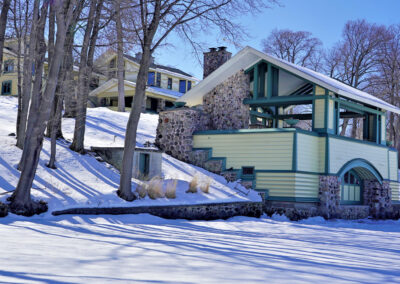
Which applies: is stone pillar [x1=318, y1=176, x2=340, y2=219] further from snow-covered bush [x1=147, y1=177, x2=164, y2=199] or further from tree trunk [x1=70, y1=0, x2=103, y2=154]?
tree trunk [x1=70, y1=0, x2=103, y2=154]

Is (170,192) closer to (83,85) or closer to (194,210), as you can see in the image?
(194,210)

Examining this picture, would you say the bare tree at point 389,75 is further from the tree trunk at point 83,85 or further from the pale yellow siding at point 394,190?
the tree trunk at point 83,85

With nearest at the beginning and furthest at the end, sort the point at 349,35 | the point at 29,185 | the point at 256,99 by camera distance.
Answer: the point at 29,185 → the point at 256,99 → the point at 349,35

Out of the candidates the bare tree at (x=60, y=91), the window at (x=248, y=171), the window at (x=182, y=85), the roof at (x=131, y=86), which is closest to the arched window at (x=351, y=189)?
the window at (x=248, y=171)

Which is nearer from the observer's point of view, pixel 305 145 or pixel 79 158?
pixel 79 158

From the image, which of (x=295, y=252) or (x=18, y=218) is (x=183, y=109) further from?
(x=295, y=252)

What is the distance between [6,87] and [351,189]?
29931 millimetres

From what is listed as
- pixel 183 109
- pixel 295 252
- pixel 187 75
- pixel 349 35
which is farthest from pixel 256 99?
pixel 187 75

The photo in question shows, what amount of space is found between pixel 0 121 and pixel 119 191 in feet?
34.0

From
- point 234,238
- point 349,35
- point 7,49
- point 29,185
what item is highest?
point 349,35

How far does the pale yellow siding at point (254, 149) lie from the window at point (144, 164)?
3.62 meters

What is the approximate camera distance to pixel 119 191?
12.9 meters

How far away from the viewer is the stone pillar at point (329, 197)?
17438 millimetres

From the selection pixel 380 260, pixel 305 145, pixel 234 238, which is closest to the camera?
pixel 380 260
